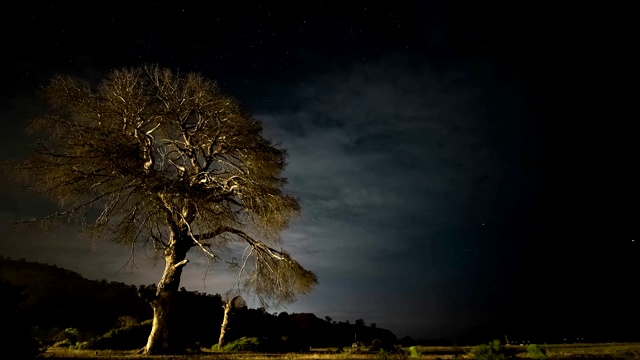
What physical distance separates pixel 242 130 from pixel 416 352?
40.4 feet

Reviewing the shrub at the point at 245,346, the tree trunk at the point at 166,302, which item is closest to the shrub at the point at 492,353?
the tree trunk at the point at 166,302

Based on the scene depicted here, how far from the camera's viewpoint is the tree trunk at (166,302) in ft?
45.6

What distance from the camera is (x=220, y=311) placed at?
52625 millimetres

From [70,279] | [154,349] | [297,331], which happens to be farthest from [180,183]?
[70,279]

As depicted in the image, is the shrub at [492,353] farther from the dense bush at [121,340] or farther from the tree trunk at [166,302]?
the dense bush at [121,340]

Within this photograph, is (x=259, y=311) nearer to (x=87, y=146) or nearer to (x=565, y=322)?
(x=87, y=146)

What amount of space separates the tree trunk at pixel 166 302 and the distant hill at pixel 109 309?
29.6 m

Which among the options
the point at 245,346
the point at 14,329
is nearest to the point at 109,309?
the point at 245,346

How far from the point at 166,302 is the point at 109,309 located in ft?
171

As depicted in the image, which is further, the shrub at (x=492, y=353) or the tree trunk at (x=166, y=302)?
the tree trunk at (x=166, y=302)

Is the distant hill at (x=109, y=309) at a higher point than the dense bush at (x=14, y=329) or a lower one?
higher

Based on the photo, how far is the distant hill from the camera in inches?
1810

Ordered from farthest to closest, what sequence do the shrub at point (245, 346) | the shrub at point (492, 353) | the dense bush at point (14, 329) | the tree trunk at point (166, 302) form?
the shrub at point (245, 346), the tree trunk at point (166, 302), the shrub at point (492, 353), the dense bush at point (14, 329)

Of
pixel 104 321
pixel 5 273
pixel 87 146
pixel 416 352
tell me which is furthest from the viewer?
pixel 5 273
